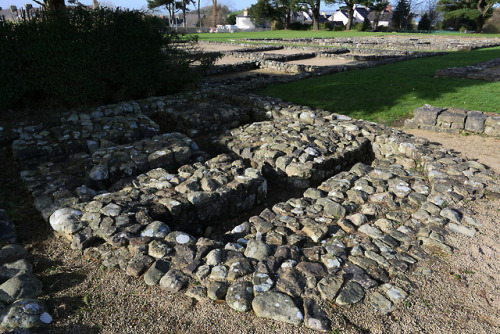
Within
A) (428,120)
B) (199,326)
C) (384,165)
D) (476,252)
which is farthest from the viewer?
(428,120)

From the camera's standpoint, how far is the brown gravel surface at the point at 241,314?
2484 mm

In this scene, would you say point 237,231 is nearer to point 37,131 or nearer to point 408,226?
point 408,226

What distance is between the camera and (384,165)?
5395mm

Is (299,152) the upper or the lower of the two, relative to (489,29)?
lower

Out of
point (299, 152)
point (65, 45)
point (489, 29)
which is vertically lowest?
point (299, 152)

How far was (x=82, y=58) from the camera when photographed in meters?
Answer: 7.89

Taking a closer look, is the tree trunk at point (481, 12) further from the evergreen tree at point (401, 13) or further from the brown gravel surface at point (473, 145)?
the brown gravel surface at point (473, 145)

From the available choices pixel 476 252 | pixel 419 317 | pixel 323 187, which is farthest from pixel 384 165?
pixel 419 317

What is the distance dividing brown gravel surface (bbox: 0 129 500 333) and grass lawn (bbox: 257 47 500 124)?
5539 millimetres

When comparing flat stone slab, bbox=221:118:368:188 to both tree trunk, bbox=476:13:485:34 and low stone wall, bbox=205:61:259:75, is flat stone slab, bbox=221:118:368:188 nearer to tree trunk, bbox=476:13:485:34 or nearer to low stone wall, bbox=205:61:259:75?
low stone wall, bbox=205:61:259:75

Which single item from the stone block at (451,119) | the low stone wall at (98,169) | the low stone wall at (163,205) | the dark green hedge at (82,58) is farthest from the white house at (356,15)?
the low stone wall at (163,205)

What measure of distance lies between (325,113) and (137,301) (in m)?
6.24

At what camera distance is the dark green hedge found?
7285mm

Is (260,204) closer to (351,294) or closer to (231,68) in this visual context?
(351,294)
